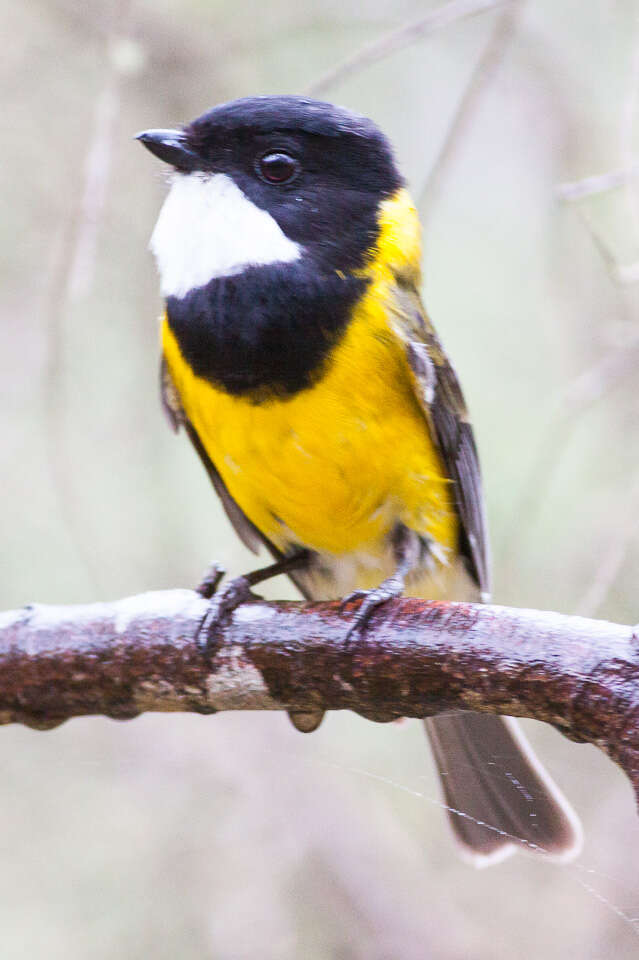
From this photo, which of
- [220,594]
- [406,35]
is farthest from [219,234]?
[220,594]

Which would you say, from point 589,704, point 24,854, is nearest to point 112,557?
point 24,854

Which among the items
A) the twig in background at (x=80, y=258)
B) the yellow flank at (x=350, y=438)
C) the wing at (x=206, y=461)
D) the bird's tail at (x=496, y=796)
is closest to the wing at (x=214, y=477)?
the wing at (x=206, y=461)

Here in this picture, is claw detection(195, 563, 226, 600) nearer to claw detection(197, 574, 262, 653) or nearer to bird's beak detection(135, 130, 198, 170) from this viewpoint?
claw detection(197, 574, 262, 653)

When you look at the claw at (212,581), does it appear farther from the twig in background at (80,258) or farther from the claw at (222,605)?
the twig in background at (80,258)

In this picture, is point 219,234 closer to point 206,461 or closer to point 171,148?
point 171,148

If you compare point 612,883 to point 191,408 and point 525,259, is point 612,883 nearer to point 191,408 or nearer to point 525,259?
point 191,408

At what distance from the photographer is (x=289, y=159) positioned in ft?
7.50

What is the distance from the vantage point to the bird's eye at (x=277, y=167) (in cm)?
228

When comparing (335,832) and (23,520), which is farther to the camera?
(23,520)

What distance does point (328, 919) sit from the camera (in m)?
2.01

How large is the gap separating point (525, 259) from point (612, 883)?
252cm

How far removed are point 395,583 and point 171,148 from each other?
95cm

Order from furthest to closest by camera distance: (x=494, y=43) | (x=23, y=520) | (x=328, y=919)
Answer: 1. (x=23, y=520)
2. (x=494, y=43)
3. (x=328, y=919)

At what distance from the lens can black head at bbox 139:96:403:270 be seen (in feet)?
7.43
